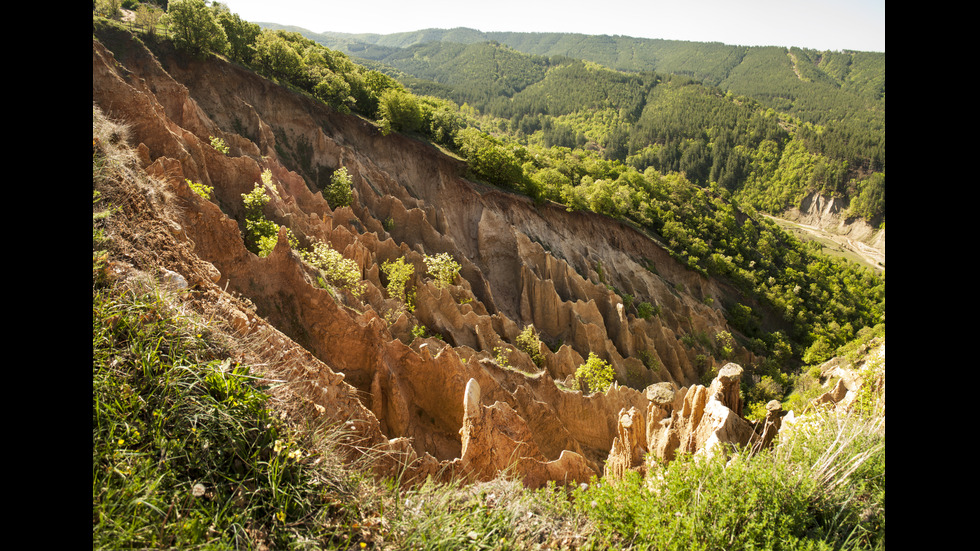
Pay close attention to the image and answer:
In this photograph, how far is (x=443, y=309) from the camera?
82.4 feet

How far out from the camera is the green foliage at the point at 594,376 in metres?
27.2

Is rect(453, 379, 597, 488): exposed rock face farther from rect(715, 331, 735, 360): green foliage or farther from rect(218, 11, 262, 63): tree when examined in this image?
rect(218, 11, 262, 63): tree

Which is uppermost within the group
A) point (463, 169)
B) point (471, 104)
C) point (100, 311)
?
point (471, 104)

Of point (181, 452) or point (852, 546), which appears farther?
point (852, 546)

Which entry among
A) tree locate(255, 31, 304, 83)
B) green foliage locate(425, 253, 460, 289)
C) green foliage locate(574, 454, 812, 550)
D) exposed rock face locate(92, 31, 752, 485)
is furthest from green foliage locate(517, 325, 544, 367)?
tree locate(255, 31, 304, 83)

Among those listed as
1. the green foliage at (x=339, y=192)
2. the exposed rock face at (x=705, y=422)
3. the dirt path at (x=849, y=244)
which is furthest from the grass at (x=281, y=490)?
the dirt path at (x=849, y=244)

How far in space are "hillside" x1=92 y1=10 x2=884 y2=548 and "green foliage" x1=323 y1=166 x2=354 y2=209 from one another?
440 mm

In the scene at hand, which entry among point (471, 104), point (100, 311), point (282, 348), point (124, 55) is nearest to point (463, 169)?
point (124, 55)

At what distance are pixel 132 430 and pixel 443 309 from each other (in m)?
20.5

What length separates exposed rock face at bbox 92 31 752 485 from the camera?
45.7ft

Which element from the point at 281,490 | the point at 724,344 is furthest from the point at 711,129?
the point at 281,490

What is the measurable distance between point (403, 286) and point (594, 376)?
1217 cm
